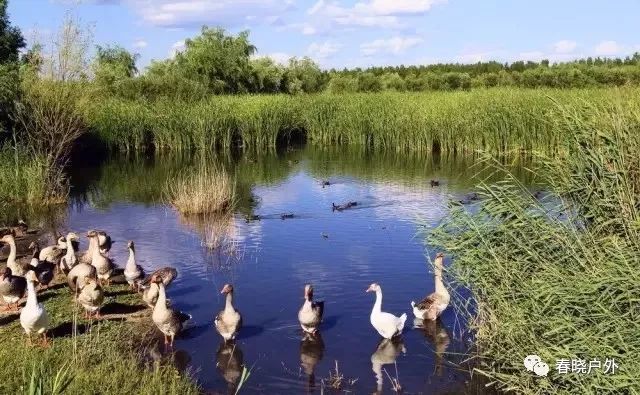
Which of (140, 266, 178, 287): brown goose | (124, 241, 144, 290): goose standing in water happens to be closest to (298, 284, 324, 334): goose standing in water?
(140, 266, 178, 287): brown goose

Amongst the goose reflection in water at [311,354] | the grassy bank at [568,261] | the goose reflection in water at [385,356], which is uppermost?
the grassy bank at [568,261]

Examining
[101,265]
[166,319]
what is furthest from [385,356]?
[101,265]

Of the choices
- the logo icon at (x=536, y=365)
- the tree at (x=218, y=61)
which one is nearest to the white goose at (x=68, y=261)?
the logo icon at (x=536, y=365)

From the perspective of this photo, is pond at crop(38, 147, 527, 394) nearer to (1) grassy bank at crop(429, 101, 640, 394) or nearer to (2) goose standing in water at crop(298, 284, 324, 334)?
(2) goose standing in water at crop(298, 284, 324, 334)

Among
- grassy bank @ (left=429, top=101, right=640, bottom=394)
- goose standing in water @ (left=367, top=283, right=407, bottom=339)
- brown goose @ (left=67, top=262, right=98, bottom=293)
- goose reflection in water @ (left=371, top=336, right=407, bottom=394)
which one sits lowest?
goose reflection in water @ (left=371, top=336, right=407, bottom=394)

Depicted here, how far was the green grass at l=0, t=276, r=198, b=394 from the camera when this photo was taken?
25.8 ft

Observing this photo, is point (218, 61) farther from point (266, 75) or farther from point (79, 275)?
point (79, 275)

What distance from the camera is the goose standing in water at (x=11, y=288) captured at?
40.6 feet

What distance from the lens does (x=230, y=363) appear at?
10.7 meters

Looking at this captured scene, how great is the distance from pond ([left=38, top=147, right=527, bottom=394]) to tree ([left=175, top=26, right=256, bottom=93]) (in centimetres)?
2650

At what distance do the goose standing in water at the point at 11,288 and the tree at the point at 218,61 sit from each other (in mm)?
45640

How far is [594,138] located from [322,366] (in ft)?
16.4

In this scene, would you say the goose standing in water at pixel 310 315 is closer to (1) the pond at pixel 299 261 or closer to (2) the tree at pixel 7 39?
(1) the pond at pixel 299 261

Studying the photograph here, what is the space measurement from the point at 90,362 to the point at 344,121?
3397 cm
